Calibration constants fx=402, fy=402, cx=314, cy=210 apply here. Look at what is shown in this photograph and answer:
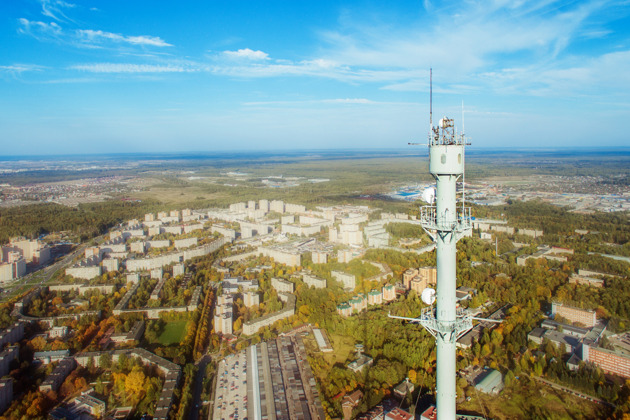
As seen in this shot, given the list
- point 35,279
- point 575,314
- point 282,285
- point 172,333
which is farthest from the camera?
point 35,279

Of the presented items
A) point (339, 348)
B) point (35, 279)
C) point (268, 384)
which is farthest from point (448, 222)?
point (35, 279)

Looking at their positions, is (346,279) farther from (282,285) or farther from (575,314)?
(575,314)

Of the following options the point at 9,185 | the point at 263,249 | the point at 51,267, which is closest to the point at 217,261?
the point at 263,249

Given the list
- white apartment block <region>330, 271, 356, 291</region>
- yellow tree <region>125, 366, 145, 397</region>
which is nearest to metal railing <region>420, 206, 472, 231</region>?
yellow tree <region>125, 366, 145, 397</region>

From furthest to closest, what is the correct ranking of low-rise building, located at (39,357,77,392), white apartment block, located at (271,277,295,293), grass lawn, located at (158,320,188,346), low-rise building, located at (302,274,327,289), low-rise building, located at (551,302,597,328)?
1. low-rise building, located at (302,274,327,289)
2. white apartment block, located at (271,277,295,293)
3. grass lawn, located at (158,320,188,346)
4. low-rise building, located at (551,302,597,328)
5. low-rise building, located at (39,357,77,392)

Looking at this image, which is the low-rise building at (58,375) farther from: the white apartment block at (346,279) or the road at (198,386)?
the white apartment block at (346,279)

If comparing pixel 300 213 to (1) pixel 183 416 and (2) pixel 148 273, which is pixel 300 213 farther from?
(1) pixel 183 416

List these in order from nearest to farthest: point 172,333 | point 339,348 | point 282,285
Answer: point 339,348, point 172,333, point 282,285

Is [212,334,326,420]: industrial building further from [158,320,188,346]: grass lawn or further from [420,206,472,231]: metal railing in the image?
[420,206,472,231]: metal railing
